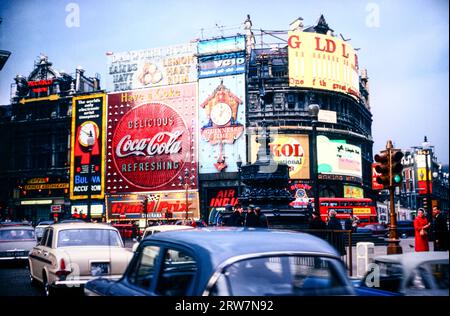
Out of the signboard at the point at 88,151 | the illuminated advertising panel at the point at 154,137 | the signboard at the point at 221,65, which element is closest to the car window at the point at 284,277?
the illuminated advertising panel at the point at 154,137

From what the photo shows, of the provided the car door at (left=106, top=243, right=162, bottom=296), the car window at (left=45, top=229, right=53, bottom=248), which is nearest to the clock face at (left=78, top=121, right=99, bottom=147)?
the car window at (left=45, top=229, right=53, bottom=248)

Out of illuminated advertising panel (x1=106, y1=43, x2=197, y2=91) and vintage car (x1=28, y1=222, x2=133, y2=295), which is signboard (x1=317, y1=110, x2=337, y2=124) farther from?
vintage car (x1=28, y1=222, x2=133, y2=295)

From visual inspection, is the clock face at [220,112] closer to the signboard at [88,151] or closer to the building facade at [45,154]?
the signboard at [88,151]

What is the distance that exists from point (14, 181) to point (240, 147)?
1998 centimetres

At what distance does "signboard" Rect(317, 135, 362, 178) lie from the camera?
39562mm

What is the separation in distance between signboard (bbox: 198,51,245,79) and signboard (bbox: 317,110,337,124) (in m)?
8.39

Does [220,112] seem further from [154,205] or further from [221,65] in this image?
[154,205]

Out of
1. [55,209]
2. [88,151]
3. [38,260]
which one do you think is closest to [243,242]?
[38,260]

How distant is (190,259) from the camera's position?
3395 mm

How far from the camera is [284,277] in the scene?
3225 millimetres

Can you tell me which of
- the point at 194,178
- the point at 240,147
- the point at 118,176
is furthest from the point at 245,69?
the point at 118,176

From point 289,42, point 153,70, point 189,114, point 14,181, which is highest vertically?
point 289,42
